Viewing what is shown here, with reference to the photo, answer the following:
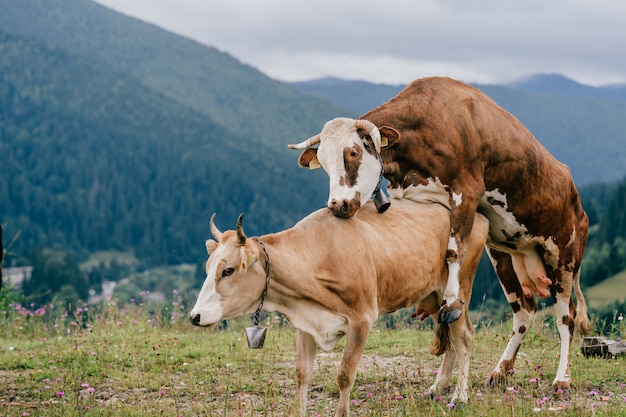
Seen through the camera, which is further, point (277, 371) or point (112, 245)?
point (112, 245)

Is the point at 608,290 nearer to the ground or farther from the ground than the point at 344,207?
nearer to the ground

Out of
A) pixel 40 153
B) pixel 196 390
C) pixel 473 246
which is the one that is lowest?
pixel 196 390

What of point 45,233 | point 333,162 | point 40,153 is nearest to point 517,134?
point 333,162

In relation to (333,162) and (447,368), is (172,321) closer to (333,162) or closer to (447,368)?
(447,368)

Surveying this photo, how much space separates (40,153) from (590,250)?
130 meters

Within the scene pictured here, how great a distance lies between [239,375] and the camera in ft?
29.9

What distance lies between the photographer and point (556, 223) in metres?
8.70

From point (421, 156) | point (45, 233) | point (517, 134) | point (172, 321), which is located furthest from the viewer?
point (45, 233)

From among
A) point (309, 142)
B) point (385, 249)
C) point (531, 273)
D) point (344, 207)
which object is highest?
point (309, 142)

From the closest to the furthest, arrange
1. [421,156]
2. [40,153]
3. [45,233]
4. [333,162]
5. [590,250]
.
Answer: [333,162] < [421,156] < [590,250] < [45,233] < [40,153]

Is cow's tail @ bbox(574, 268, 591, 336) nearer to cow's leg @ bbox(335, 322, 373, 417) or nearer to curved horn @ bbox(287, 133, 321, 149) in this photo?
cow's leg @ bbox(335, 322, 373, 417)

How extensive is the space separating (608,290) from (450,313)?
6509cm

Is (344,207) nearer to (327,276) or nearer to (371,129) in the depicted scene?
(327,276)

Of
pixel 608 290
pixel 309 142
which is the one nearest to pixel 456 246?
pixel 309 142
